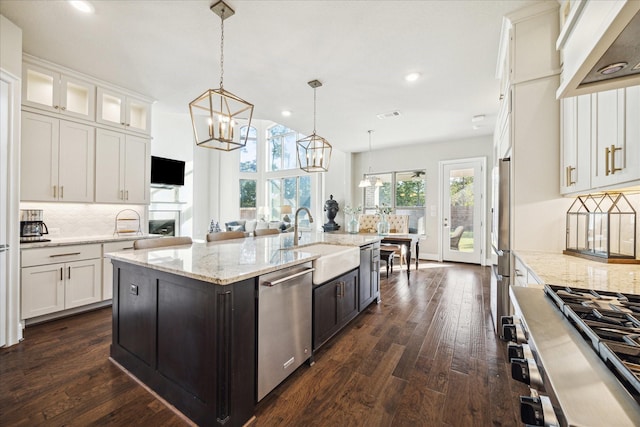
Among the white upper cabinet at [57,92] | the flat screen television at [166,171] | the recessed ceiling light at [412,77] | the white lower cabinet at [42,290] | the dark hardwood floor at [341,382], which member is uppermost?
the recessed ceiling light at [412,77]

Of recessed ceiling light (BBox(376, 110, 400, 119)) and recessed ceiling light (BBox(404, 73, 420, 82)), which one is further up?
recessed ceiling light (BBox(376, 110, 400, 119))

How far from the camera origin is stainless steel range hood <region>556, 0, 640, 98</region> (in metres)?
0.67

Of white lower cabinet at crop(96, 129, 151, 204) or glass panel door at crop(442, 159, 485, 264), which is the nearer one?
white lower cabinet at crop(96, 129, 151, 204)

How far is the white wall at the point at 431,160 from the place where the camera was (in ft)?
19.2

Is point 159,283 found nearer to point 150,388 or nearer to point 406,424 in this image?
point 150,388

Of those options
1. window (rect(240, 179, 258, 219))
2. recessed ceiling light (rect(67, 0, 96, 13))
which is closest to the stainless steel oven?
recessed ceiling light (rect(67, 0, 96, 13))

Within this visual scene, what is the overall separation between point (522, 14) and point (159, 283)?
3380 mm

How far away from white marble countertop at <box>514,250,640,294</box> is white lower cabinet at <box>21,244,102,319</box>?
4074 mm

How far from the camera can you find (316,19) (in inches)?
90.4

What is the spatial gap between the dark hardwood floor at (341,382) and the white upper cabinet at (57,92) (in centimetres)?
237

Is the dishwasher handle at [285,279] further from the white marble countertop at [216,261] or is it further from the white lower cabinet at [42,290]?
the white lower cabinet at [42,290]

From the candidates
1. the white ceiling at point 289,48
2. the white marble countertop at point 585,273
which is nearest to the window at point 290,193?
the white ceiling at point 289,48

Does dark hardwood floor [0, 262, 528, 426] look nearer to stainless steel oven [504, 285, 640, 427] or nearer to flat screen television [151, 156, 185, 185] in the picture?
stainless steel oven [504, 285, 640, 427]

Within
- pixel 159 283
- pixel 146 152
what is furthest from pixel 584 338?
pixel 146 152
